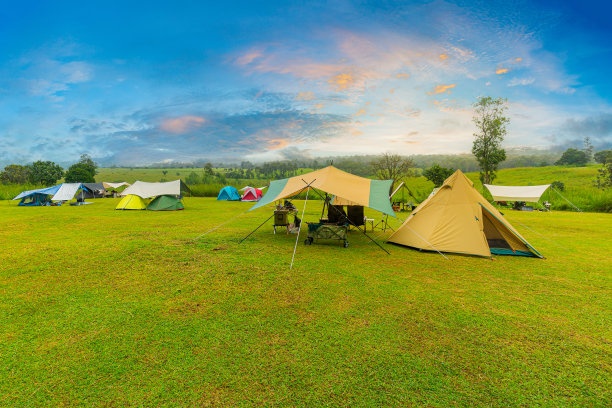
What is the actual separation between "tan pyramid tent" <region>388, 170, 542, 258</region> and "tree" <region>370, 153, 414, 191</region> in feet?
135

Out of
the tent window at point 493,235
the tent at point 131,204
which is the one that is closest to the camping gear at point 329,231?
the tent window at point 493,235

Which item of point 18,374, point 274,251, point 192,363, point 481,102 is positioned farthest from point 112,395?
point 481,102

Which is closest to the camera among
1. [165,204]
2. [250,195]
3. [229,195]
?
[165,204]

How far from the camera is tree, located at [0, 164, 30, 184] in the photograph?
71.3 metres

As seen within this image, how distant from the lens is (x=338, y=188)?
26.8 feet

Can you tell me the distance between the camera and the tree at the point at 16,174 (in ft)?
234

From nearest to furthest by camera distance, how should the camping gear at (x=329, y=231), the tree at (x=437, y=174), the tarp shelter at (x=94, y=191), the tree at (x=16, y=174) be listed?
the camping gear at (x=329, y=231), the tarp shelter at (x=94, y=191), the tree at (x=437, y=174), the tree at (x=16, y=174)

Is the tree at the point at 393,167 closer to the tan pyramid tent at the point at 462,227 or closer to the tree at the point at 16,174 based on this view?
the tan pyramid tent at the point at 462,227

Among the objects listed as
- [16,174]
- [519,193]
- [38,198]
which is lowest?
[519,193]

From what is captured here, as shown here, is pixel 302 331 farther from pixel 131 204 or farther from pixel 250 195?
pixel 250 195

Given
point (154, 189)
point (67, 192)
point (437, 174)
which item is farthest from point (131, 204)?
point (437, 174)

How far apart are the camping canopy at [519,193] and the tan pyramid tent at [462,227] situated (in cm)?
1531

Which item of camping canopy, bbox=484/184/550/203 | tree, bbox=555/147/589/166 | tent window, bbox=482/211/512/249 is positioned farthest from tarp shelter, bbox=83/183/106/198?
tree, bbox=555/147/589/166

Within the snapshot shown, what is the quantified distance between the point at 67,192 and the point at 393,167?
45381 millimetres
